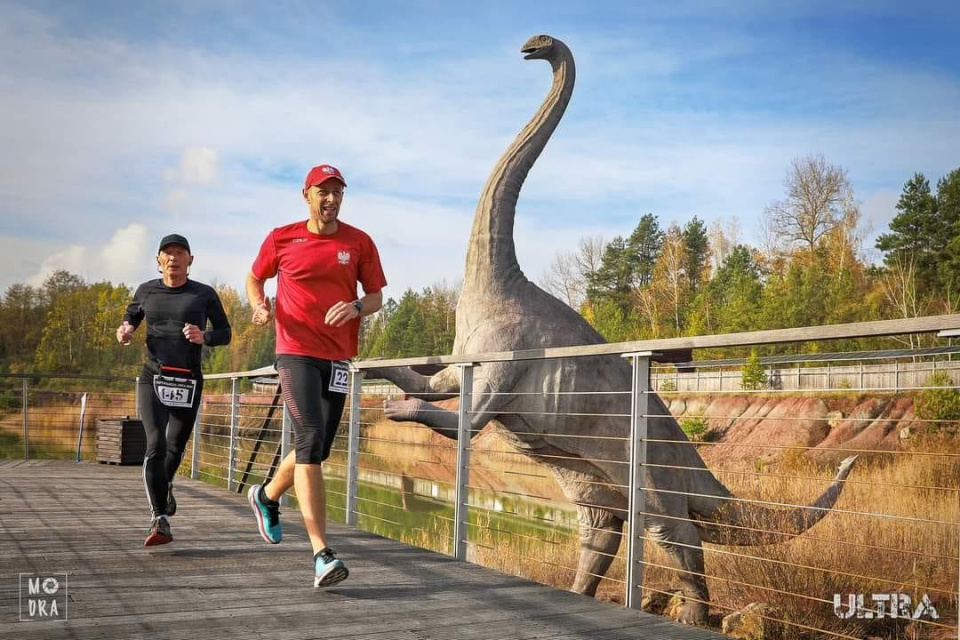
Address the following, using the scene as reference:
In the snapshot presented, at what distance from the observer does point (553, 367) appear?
6023 mm

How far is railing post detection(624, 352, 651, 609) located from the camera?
3.05 metres

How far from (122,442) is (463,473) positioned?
600 cm

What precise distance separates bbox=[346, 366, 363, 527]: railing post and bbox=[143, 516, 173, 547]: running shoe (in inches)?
50.8

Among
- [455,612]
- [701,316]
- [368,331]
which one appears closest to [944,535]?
[455,612]

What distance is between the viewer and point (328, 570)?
2.93m

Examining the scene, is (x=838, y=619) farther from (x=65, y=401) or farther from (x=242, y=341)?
(x=242, y=341)

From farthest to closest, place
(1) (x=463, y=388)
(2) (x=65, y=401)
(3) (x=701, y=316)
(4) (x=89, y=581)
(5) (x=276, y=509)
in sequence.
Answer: (2) (x=65, y=401), (3) (x=701, y=316), (1) (x=463, y=388), (5) (x=276, y=509), (4) (x=89, y=581)

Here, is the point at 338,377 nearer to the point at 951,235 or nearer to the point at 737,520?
the point at 737,520

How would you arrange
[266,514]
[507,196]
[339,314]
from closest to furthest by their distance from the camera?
[339,314]
[266,514]
[507,196]

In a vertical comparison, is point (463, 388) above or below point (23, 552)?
above

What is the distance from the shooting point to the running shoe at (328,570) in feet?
9.64

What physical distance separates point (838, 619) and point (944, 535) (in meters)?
2.70

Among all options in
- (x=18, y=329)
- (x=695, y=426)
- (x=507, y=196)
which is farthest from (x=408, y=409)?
(x=18, y=329)

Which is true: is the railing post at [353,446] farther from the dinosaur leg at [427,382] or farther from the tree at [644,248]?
the tree at [644,248]
